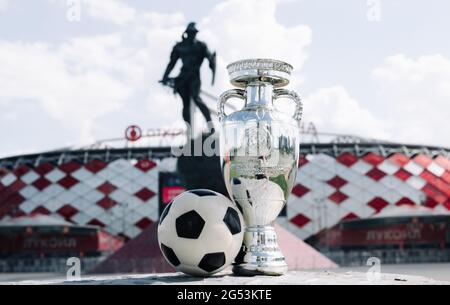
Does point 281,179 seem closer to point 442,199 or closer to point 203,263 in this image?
point 203,263

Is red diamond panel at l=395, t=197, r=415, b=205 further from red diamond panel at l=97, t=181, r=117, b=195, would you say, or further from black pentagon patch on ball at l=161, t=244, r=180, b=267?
black pentagon patch on ball at l=161, t=244, r=180, b=267

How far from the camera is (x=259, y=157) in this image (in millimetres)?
4641

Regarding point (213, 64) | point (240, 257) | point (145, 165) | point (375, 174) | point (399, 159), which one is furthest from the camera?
point (145, 165)

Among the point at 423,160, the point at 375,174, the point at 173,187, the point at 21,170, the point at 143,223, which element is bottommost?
the point at 143,223

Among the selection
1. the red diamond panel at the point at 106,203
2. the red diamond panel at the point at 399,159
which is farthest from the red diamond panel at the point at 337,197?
the red diamond panel at the point at 106,203

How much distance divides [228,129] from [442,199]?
2515cm

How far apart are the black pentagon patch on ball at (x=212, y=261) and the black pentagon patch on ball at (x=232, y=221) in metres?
0.23

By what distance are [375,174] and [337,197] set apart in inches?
98.1

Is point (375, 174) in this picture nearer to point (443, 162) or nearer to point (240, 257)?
point (443, 162)

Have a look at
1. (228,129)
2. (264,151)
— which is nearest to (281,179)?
(264,151)

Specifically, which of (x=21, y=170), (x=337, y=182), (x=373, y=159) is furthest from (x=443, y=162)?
(x=21, y=170)

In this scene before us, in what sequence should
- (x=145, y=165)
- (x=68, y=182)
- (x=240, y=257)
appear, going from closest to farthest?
(x=240, y=257), (x=68, y=182), (x=145, y=165)

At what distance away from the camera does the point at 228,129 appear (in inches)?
187

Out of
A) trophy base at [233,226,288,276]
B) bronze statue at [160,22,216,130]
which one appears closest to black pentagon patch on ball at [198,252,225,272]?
trophy base at [233,226,288,276]
